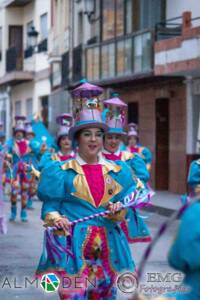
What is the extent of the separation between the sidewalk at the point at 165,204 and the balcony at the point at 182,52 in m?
3.06

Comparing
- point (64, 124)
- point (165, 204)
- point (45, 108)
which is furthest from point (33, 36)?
point (64, 124)

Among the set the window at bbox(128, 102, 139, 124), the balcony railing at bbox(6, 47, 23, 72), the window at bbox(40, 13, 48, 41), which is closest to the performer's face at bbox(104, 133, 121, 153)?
the window at bbox(128, 102, 139, 124)

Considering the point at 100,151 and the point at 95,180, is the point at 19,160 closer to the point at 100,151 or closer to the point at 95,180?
the point at 100,151

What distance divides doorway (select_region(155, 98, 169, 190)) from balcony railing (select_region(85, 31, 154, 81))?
140 centimetres

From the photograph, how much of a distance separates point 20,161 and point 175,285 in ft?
34.4

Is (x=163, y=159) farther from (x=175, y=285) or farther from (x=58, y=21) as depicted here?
(x=175, y=285)

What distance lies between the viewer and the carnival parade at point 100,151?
6.54m

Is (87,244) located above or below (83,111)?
below

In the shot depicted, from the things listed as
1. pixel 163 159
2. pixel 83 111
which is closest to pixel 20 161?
pixel 163 159

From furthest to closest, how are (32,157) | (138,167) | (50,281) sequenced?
(32,157) → (138,167) → (50,281)

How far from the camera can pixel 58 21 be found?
36.5 m

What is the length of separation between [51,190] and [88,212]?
0.30m

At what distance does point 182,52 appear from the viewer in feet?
72.8

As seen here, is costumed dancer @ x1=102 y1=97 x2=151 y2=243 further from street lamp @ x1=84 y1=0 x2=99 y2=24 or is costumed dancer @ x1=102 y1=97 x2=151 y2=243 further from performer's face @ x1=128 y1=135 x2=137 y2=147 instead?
street lamp @ x1=84 y1=0 x2=99 y2=24
